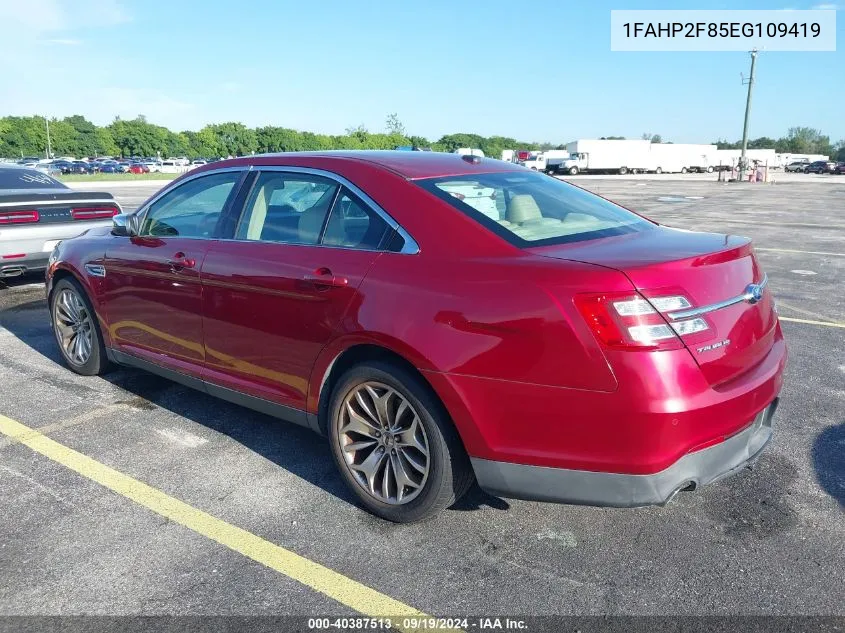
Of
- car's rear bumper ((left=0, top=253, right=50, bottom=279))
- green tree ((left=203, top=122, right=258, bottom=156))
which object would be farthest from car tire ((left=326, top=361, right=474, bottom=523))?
green tree ((left=203, top=122, right=258, bottom=156))

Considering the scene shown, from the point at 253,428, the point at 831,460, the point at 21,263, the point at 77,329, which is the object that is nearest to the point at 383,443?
the point at 253,428

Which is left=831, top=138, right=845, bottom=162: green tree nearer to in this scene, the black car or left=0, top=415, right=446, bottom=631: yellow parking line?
the black car

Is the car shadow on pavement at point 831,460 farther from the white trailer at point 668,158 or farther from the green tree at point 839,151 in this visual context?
the green tree at point 839,151

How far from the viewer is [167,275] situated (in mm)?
4215

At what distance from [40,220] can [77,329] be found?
3.50 m

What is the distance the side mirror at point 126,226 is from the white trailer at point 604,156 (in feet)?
216

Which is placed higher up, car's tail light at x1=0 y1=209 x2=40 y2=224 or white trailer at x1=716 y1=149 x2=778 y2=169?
car's tail light at x1=0 y1=209 x2=40 y2=224

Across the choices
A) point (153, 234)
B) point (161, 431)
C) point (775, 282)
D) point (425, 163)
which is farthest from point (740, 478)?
point (775, 282)

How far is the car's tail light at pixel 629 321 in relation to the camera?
2.53 meters

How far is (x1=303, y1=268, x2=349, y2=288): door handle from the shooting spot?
3.26m

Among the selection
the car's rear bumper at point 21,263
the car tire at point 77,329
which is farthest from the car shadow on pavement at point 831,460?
the car's rear bumper at point 21,263

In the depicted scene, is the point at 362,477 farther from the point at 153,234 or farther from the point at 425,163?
the point at 153,234

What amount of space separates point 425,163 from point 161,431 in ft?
7.41

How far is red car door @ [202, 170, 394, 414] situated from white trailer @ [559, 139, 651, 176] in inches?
2612
